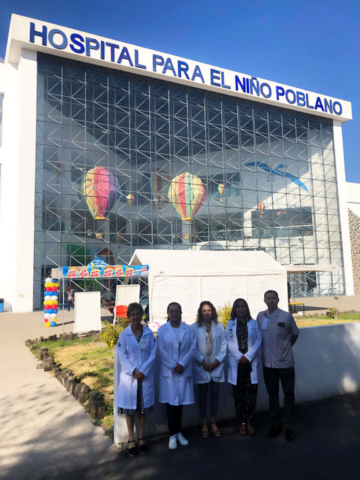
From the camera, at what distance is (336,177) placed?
27297 mm

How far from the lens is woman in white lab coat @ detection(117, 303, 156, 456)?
3422 mm

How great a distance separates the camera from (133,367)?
3434 mm

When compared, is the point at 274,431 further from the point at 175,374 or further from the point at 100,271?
the point at 100,271

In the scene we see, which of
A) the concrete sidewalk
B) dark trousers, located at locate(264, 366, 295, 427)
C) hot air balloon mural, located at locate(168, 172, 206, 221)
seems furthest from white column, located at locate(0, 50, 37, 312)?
dark trousers, located at locate(264, 366, 295, 427)

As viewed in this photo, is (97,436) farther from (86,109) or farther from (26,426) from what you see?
(86,109)

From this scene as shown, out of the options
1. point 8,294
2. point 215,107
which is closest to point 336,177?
point 215,107

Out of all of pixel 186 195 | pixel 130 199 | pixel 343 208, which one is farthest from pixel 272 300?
pixel 343 208

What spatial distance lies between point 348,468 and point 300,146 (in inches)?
1071

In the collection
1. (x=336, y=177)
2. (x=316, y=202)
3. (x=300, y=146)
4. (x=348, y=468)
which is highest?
(x=300, y=146)

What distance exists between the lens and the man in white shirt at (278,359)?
3.66m

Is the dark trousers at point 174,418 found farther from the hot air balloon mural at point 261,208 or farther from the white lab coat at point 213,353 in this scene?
the hot air balloon mural at point 261,208

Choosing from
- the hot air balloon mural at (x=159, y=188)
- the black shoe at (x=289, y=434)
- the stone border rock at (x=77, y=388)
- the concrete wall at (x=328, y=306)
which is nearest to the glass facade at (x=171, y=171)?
the hot air balloon mural at (x=159, y=188)

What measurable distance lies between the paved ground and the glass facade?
16.9 metres

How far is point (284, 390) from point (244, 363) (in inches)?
18.1
